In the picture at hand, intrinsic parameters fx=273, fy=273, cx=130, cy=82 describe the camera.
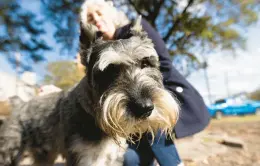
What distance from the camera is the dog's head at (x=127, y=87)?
7.98 feet

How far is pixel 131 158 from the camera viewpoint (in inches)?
148

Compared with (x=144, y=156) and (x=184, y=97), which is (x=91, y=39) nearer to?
(x=184, y=97)

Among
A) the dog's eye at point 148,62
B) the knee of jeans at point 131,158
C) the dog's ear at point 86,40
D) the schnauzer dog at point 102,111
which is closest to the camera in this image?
the schnauzer dog at point 102,111

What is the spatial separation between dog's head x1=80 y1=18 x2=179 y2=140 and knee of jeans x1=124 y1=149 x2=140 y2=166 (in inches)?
41.4

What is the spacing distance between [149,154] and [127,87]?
1842 mm

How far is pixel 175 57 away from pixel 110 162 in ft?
47.8

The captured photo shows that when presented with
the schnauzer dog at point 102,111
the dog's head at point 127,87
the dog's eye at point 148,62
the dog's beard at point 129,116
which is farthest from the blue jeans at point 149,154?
the dog's eye at point 148,62

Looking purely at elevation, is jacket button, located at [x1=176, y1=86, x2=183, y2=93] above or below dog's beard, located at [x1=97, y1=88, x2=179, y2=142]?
below

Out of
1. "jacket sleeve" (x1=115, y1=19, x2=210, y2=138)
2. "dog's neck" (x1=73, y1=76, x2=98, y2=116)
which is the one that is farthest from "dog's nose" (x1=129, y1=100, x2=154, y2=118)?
"jacket sleeve" (x1=115, y1=19, x2=210, y2=138)

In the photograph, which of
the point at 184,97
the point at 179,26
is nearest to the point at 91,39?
the point at 184,97

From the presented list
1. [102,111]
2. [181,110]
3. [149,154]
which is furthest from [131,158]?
[102,111]

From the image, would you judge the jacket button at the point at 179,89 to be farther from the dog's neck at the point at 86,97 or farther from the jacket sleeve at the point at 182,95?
the dog's neck at the point at 86,97

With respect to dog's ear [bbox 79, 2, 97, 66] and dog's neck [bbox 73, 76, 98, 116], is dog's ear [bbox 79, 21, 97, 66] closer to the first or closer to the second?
dog's ear [bbox 79, 2, 97, 66]

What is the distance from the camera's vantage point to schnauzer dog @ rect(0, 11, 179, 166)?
249cm
